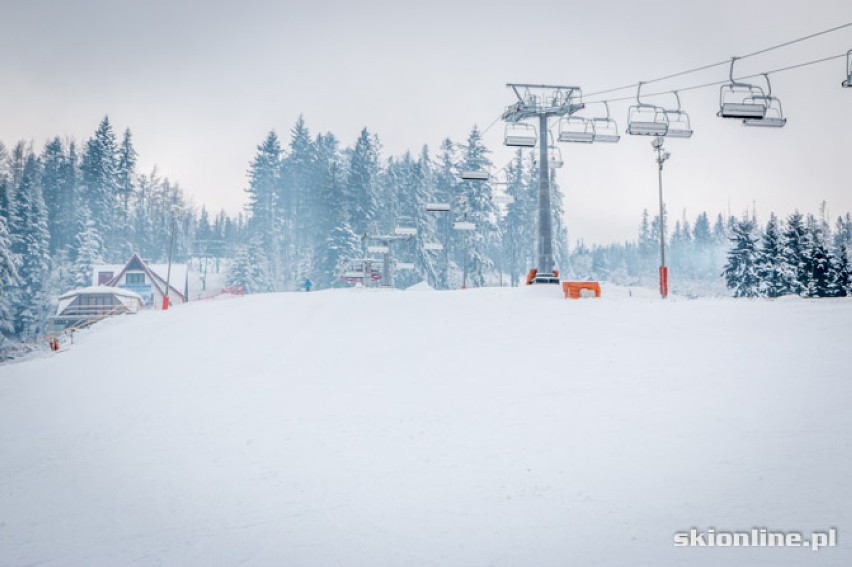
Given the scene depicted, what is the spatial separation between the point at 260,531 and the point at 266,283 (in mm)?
Result: 64656

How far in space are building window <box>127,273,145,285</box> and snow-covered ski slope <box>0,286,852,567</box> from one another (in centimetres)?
4750

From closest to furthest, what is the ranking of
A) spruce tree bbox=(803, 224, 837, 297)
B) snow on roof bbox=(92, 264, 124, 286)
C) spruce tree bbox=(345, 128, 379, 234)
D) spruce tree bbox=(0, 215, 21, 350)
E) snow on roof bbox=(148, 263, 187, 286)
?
spruce tree bbox=(803, 224, 837, 297)
spruce tree bbox=(0, 215, 21, 350)
snow on roof bbox=(92, 264, 124, 286)
snow on roof bbox=(148, 263, 187, 286)
spruce tree bbox=(345, 128, 379, 234)

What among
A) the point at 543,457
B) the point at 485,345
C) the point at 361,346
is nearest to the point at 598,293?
the point at 485,345

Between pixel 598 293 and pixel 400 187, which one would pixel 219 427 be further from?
pixel 400 187

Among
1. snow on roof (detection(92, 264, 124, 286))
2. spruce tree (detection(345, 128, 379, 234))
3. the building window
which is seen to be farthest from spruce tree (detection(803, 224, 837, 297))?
snow on roof (detection(92, 264, 124, 286))

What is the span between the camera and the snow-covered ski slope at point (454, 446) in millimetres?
7059

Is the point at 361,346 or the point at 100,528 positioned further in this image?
the point at 361,346

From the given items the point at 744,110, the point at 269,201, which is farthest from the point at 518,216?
the point at 744,110

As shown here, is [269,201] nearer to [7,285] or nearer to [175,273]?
[175,273]

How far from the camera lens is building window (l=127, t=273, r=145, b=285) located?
61.8 metres

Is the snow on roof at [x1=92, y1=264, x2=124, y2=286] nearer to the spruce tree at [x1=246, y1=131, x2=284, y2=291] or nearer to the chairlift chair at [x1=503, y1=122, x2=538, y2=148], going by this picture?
the spruce tree at [x1=246, y1=131, x2=284, y2=291]

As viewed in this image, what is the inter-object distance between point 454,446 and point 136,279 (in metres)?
62.8

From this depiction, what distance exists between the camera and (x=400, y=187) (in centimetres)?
8006

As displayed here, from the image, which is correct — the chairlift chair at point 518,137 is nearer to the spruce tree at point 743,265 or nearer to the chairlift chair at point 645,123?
the chairlift chair at point 645,123
